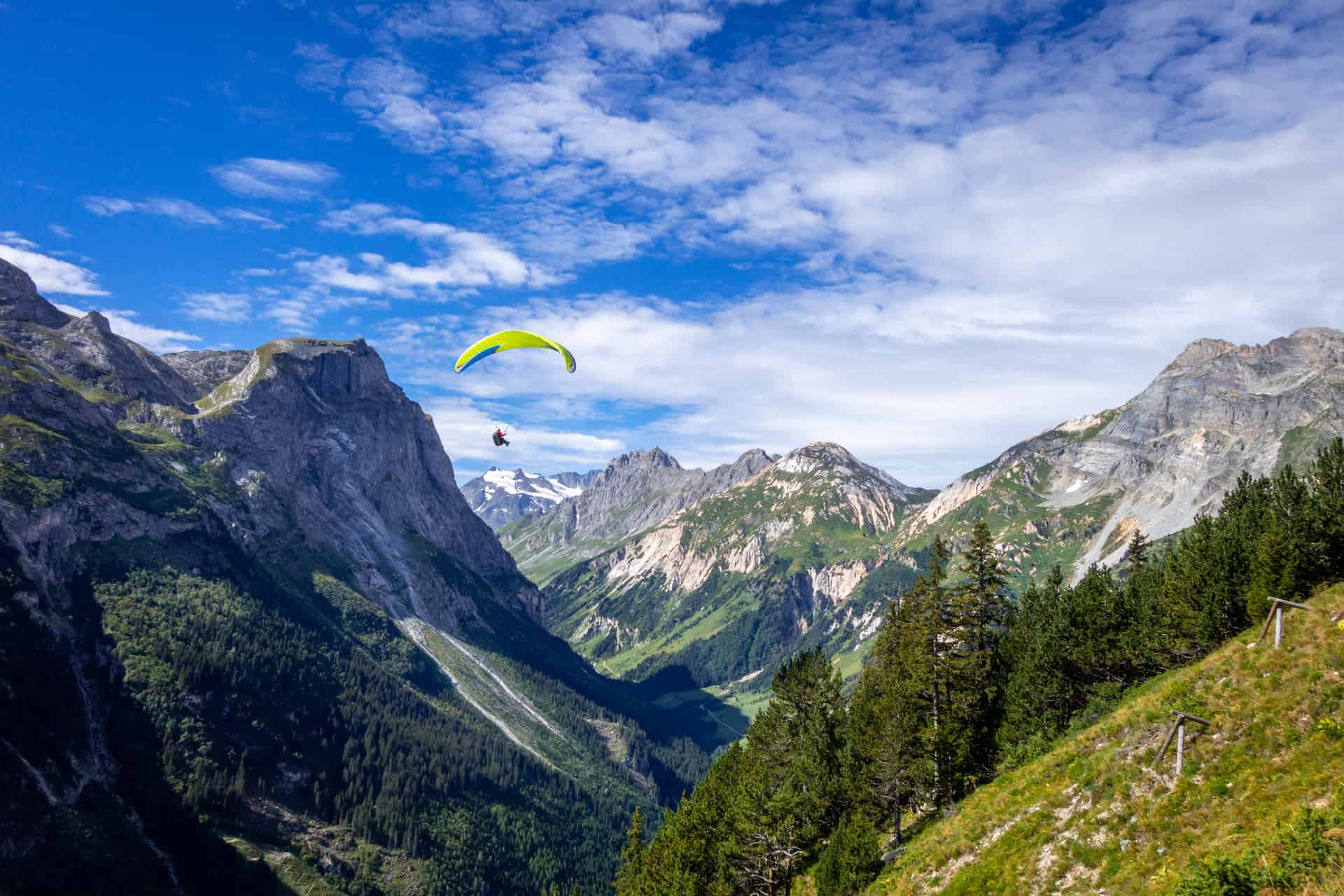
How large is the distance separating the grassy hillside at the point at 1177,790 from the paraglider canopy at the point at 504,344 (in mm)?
54258

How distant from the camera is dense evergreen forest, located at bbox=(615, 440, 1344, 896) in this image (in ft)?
132

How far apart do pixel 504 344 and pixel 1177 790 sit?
65.1 m

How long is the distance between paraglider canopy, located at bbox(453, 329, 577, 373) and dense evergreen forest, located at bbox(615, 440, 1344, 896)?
43949mm

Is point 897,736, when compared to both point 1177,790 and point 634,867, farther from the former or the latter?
point 634,867

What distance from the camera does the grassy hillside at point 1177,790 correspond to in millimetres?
22469

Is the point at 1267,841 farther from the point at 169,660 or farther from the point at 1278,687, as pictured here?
the point at 169,660

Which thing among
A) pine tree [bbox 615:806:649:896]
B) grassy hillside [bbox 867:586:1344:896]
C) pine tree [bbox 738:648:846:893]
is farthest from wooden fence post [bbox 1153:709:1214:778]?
pine tree [bbox 615:806:649:896]

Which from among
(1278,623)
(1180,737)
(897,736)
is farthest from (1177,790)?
(897,736)

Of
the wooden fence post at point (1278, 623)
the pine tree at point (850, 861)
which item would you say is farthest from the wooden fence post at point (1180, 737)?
the pine tree at point (850, 861)

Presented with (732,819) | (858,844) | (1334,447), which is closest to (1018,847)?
(858,844)

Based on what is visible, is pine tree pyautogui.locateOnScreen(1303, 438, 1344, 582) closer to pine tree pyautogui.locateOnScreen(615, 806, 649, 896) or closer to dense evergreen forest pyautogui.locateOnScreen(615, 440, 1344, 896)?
dense evergreen forest pyautogui.locateOnScreen(615, 440, 1344, 896)

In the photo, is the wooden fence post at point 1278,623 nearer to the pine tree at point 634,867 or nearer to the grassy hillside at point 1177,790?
the grassy hillside at point 1177,790

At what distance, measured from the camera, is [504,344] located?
72.1 metres

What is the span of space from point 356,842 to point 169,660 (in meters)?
72.3
